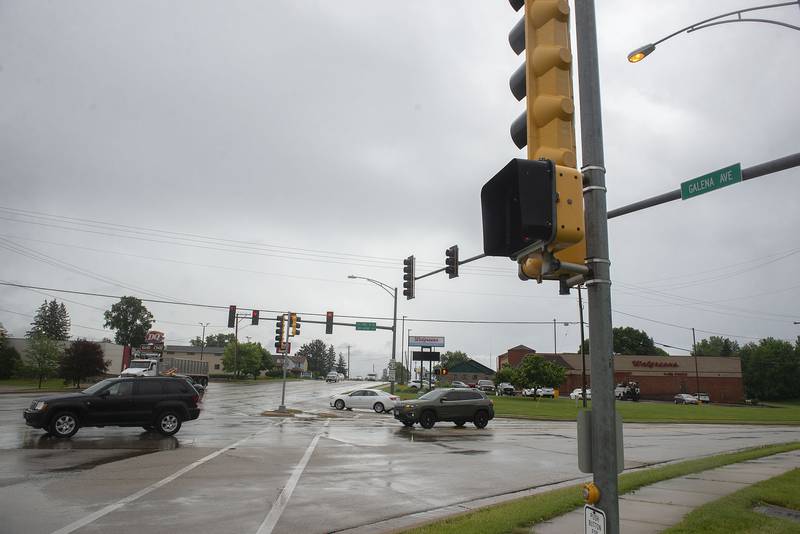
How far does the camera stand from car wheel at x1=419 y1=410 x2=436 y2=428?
23.5 metres

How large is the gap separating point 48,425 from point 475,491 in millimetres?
12608

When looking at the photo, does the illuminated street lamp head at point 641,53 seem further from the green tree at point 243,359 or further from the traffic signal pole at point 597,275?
the green tree at point 243,359

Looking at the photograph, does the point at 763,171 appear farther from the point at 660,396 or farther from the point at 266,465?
the point at 660,396

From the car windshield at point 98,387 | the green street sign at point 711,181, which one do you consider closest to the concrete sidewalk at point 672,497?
the green street sign at point 711,181

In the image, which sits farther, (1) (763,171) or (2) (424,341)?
A: (2) (424,341)

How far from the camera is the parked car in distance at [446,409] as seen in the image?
2350 centimetres

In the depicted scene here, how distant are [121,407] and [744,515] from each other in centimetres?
→ 1612

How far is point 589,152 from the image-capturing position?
3.29 metres

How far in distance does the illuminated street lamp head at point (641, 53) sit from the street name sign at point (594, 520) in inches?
391

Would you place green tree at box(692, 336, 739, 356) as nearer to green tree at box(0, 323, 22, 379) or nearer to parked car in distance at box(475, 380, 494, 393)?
parked car in distance at box(475, 380, 494, 393)

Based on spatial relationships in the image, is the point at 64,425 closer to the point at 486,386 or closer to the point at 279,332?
the point at 279,332

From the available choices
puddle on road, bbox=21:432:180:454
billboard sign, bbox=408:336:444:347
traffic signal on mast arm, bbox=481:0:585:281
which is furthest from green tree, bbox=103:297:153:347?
traffic signal on mast arm, bbox=481:0:585:281

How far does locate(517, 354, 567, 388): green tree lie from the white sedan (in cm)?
2397

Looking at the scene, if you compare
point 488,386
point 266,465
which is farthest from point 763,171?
point 488,386
